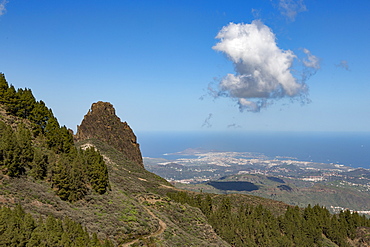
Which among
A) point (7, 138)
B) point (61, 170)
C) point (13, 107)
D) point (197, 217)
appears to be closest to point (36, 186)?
point (61, 170)

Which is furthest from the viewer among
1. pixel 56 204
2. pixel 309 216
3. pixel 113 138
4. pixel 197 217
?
pixel 113 138

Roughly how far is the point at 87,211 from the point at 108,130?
9254cm

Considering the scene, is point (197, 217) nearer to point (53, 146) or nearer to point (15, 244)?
point (53, 146)

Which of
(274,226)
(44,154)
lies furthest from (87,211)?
(274,226)

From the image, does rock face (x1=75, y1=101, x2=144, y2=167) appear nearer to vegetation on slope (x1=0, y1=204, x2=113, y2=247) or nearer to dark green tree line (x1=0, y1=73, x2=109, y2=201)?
dark green tree line (x1=0, y1=73, x2=109, y2=201)

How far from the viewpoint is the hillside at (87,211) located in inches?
1008

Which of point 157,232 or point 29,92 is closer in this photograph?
point 157,232

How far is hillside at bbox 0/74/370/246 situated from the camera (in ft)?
84.0

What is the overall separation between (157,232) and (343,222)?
77668 mm

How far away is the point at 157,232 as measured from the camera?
39.7m

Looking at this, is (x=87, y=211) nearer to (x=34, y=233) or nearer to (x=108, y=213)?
(x=108, y=213)

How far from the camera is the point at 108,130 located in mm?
125250

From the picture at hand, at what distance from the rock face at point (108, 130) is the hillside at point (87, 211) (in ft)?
137

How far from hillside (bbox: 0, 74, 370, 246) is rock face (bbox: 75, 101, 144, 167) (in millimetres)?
41750
